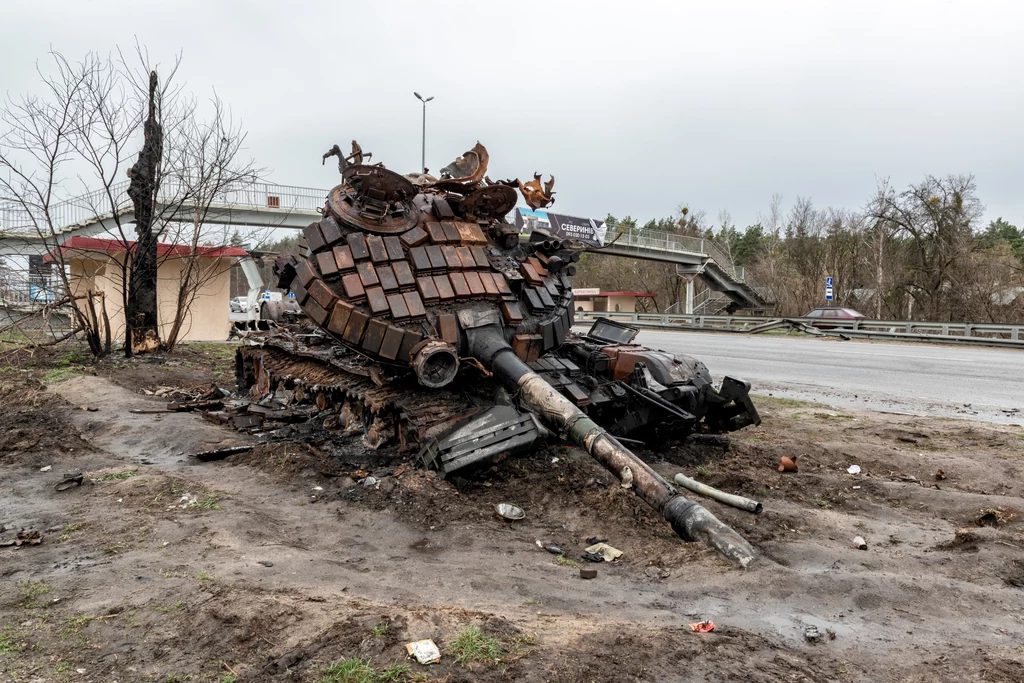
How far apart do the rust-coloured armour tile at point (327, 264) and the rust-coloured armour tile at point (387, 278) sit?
0.45m

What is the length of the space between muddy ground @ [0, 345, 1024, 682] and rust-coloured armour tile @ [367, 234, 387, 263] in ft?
6.99

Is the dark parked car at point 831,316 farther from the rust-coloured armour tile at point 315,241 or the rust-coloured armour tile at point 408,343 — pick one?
the rust-coloured armour tile at point 315,241

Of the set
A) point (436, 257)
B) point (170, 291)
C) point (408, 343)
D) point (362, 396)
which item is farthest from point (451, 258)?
point (170, 291)

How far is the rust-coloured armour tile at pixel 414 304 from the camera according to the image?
23.2 feet

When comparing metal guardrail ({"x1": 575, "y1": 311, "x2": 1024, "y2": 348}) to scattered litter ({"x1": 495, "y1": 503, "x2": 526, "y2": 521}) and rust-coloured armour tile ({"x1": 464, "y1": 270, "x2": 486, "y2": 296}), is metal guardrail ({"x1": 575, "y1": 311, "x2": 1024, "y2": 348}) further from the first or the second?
scattered litter ({"x1": 495, "y1": 503, "x2": 526, "y2": 521})

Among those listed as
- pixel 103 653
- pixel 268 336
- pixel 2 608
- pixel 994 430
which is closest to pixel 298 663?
pixel 103 653

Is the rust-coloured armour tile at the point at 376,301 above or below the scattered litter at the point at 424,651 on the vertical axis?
above

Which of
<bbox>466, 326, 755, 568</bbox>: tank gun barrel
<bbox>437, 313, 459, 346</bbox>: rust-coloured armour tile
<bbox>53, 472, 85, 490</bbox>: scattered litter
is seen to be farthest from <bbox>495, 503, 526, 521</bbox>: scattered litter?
<bbox>53, 472, 85, 490</bbox>: scattered litter

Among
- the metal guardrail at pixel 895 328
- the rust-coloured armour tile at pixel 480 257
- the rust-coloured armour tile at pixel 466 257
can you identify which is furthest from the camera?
the metal guardrail at pixel 895 328

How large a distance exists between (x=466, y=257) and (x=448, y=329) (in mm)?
1029

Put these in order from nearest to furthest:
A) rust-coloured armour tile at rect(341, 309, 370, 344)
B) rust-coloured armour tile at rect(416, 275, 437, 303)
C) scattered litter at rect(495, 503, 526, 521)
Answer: scattered litter at rect(495, 503, 526, 521)
rust-coloured armour tile at rect(341, 309, 370, 344)
rust-coloured armour tile at rect(416, 275, 437, 303)

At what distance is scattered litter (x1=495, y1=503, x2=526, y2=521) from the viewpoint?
559 centimetres

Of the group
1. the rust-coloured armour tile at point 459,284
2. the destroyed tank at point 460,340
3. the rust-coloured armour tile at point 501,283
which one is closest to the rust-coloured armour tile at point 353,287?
the destroyed tank at point 460,340

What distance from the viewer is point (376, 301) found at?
277 inches
